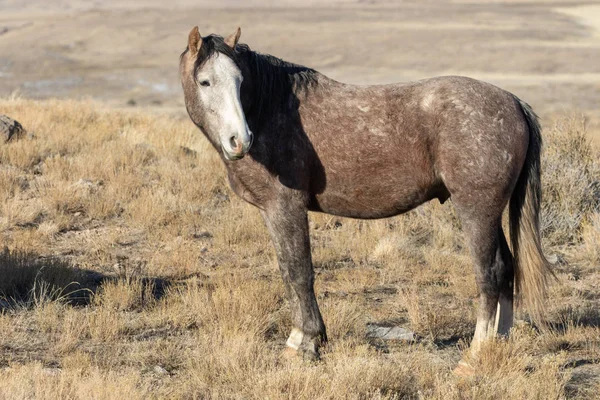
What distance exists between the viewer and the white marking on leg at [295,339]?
5855 millimetres

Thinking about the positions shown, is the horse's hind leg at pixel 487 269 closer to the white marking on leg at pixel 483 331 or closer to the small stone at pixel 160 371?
the white marking on leg at pixel 483 331

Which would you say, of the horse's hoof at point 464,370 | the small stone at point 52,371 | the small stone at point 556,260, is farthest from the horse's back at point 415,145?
the small stone at point 556,260

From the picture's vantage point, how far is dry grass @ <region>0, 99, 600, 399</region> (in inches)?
203

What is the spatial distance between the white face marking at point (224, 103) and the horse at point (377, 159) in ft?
0.05

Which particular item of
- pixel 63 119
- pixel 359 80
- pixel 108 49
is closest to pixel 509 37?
pixel 359 80

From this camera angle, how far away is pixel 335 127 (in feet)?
18.9

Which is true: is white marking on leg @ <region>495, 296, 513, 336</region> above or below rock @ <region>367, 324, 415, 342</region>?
above

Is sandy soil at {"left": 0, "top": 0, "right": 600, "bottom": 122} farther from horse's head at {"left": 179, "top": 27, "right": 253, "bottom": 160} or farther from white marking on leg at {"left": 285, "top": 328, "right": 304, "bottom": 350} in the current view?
white marking on leg at {"left": 285, "top": 328, "right": 304, "bottom": 350}

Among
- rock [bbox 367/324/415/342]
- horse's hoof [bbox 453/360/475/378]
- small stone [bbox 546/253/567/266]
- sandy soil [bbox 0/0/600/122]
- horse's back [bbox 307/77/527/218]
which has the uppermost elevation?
horse's back [bbox 307/77/527/218]

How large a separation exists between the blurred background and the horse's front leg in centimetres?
2238

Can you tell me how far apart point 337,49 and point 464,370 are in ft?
190

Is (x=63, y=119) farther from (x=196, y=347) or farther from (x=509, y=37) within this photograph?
(x=509, y=37)

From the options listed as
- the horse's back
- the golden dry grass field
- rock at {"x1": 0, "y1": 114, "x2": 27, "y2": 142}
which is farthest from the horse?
rock at {"x1": 0, "y1": 114, "x2": 27, "y2": 142}

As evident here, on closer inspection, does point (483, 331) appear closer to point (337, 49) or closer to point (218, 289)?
point (218, 289)
